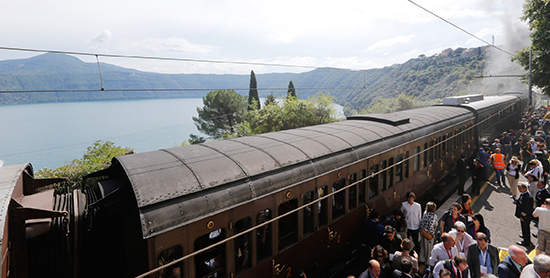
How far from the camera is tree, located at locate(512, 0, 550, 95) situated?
876 inches

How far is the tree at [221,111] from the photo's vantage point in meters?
44.6

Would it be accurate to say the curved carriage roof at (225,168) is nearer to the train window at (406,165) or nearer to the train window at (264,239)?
the train window at (264,239)

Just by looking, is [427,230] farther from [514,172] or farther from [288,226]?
[514,172]

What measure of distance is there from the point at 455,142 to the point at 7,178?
53.3 feet

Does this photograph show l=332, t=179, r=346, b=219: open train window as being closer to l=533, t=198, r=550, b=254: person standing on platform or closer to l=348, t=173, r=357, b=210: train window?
l=348, t=173, r=357, b=210: train window

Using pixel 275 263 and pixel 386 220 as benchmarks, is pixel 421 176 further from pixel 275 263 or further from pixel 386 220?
pixel 275 263

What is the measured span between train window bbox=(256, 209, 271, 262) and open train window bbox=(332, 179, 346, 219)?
218cm

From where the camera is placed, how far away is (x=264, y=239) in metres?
5.26

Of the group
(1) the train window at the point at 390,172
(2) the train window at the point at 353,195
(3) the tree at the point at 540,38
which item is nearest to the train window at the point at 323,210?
(2) the train window at the point at 353,195

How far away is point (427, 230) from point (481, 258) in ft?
5.15

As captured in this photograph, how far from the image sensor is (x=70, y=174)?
11.0 metres

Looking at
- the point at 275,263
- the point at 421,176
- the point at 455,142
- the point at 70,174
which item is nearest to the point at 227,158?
the point at 275,263

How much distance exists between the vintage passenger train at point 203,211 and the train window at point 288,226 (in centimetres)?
2

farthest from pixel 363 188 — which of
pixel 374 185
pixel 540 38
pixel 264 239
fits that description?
pixel 540 38
